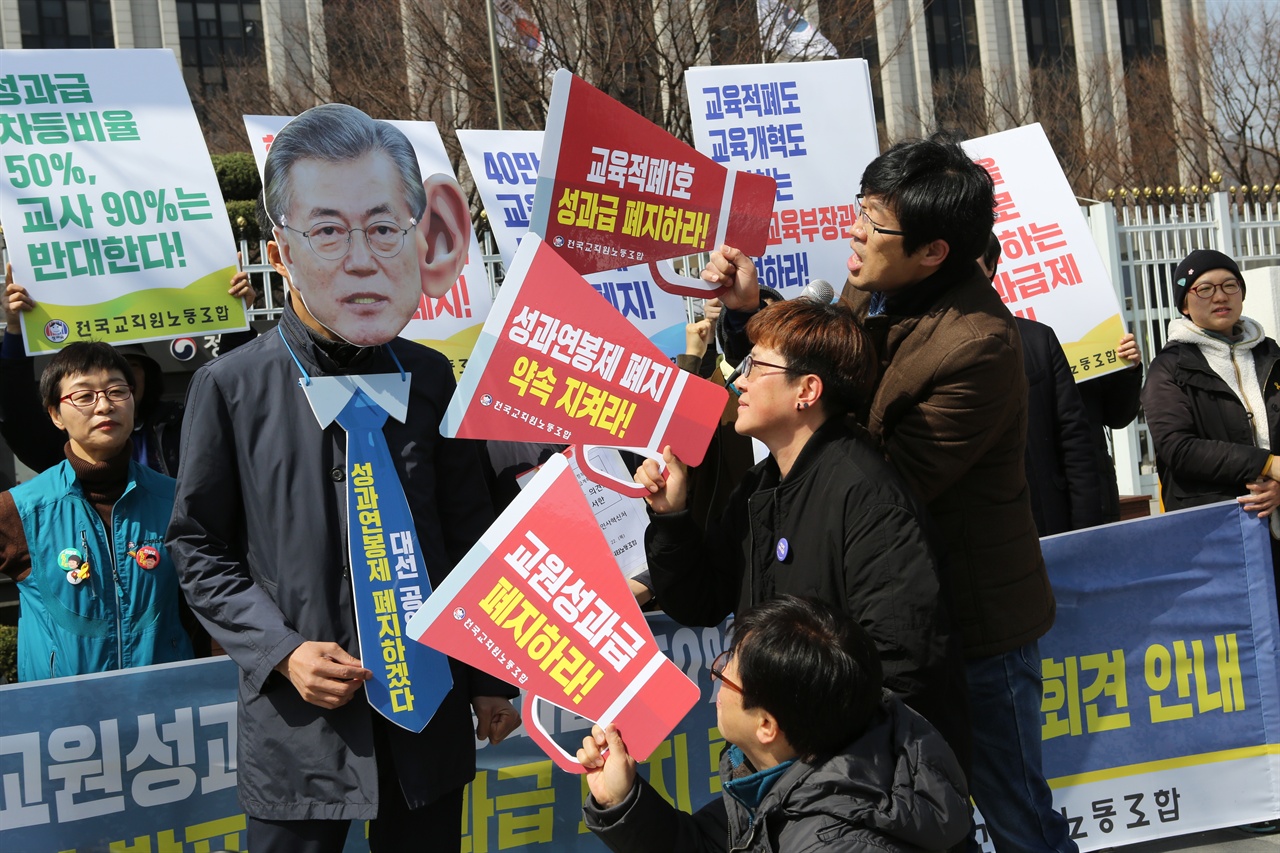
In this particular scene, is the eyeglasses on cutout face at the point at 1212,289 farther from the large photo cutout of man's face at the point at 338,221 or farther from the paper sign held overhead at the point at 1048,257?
the large photo cutout of man's face at the point at 338,221

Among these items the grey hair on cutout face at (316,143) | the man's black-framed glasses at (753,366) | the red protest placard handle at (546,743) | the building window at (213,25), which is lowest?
the red protest placard handle at (546,743)

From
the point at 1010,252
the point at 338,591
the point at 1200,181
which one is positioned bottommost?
the point at 338,591

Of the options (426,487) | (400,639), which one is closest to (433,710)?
(400,639)

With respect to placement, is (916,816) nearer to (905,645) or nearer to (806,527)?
(905,645)

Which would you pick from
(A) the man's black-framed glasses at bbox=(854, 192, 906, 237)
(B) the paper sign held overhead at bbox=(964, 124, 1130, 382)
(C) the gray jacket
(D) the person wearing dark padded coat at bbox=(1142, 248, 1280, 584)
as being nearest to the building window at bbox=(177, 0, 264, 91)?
(B) the paper sign held overhead at bbox=(964, 124, 1130, 382)

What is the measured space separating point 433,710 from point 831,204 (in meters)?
3.01

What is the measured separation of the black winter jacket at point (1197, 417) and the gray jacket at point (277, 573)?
3.02m

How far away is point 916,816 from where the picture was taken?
79.8 inches

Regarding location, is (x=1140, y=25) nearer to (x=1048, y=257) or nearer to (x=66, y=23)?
(x=66, y=23)

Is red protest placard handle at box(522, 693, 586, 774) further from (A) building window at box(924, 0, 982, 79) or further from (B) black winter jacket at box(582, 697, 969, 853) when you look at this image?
(A) building window at box(924, 0, 982, 79)

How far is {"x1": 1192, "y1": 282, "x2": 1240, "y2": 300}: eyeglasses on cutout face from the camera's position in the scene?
458 cm

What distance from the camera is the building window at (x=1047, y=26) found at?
136ft

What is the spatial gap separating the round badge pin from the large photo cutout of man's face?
1.19m

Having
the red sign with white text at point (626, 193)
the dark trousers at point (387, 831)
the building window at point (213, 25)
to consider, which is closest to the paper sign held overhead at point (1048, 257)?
the red sign with white text at point (626, 193)
